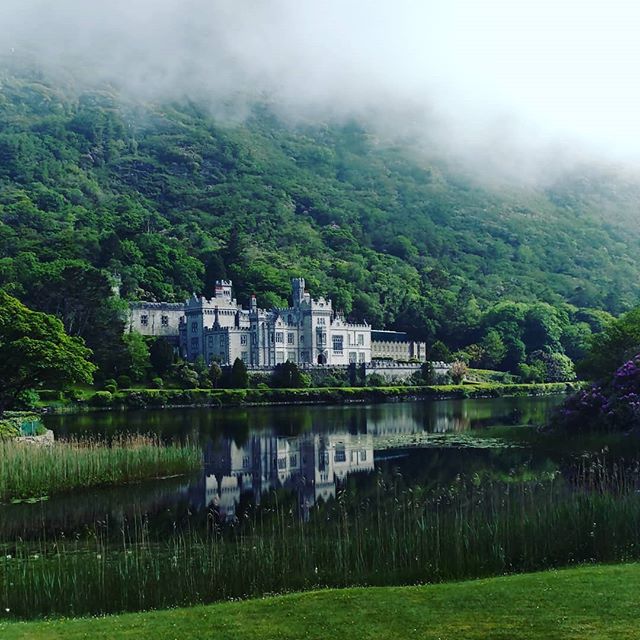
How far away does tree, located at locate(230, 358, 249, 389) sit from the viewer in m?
81.9

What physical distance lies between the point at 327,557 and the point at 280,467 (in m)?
16.6

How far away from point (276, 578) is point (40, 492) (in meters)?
12.1

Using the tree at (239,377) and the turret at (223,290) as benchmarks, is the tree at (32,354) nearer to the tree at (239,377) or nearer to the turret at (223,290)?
the tree at (239,377)

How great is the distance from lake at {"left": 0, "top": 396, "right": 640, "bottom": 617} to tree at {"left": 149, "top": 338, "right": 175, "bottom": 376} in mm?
45929

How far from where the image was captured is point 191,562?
15.5 metres

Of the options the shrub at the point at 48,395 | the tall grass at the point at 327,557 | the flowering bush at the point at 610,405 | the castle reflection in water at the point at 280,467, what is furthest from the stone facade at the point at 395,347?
the tall grass at the point at 327,557

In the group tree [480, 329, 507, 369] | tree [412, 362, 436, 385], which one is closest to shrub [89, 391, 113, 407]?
tree [412, 362, 436, 385]

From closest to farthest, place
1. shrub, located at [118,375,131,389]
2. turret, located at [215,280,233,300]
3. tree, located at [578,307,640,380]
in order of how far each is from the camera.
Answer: tree, located at [578,307,640,380], shrub, located at [118,375,131,389], turret, located at [215,280,233,300]

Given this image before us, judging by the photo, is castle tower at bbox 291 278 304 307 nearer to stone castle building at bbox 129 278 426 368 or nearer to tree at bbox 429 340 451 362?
stone castle building at bbox 129 278 426 368

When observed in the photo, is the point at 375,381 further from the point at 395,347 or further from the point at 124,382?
the point at 124,382

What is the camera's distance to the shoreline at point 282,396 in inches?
2783

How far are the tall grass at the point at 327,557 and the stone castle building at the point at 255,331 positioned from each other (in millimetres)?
73420

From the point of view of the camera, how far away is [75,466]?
2602cm

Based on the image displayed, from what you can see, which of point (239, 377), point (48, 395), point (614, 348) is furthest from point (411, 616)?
→ point (239, 377)
